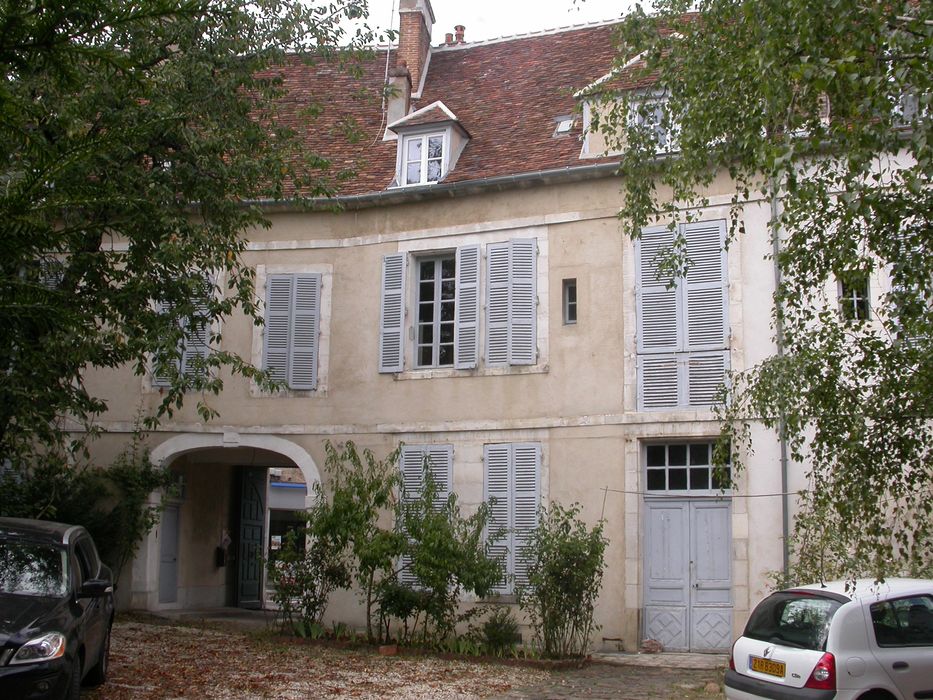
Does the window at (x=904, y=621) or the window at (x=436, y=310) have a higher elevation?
the window at (x=436, y=310)

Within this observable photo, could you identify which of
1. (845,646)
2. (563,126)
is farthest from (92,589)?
(563,126)

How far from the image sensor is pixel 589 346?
14.2m

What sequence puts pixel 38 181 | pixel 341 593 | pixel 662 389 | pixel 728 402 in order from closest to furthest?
Answer: pixel 38 181
pixel 728 402
pixel 662 389
pixel 341 593

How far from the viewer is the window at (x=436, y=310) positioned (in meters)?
15.4

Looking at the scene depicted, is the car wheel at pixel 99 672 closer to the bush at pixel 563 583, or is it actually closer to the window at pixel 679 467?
the bush at pixel 563 583

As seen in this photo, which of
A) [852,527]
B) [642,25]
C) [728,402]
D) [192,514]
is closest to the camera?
[852,527]

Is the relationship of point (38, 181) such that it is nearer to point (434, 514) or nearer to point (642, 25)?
point (642, 25)

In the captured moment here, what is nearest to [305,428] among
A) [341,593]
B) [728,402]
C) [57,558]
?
[341,593]

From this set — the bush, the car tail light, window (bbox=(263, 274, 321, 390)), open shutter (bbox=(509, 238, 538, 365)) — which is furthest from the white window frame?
the car tail light

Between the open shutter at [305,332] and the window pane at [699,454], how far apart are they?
582 centimetres

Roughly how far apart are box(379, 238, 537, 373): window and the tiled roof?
1.31 metres

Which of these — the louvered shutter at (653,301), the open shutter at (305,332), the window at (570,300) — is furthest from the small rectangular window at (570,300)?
the open shutter at (305,332)

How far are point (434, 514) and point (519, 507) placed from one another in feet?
6.08

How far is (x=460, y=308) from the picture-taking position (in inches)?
597
